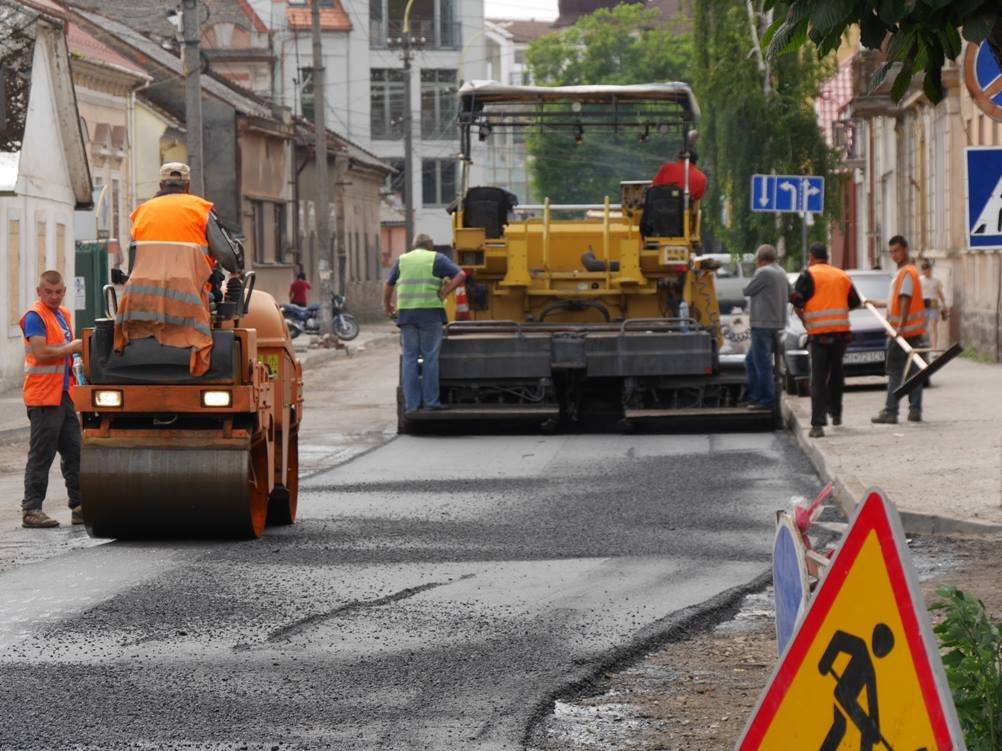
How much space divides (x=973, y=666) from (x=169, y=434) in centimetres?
669

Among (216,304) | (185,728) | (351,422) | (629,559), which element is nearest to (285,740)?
(185,728)

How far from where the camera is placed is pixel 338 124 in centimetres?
8725

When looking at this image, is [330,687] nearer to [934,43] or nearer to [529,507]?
[934,43]

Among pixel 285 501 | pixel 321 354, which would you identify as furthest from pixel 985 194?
pixel 321 354

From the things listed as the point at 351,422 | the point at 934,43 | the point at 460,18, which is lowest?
the point at 351,422

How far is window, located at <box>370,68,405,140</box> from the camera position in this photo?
87188 millimetres

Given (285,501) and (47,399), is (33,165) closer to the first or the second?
(47,399)

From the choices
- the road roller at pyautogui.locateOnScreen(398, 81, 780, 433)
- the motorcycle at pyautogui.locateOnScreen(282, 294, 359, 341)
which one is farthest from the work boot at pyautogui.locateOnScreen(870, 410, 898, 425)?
the motorcycle at pyautogui.locateOnScreen(282, 294, 359, 341)

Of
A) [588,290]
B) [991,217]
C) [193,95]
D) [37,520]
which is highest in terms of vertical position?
[193,95]

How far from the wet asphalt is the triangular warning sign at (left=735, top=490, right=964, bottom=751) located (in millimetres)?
2419

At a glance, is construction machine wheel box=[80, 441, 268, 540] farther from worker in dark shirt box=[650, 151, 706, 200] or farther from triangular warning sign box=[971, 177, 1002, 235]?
worker in dark shirt box=[650, 151, 706, 200]

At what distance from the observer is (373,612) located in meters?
8.95

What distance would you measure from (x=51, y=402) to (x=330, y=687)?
6396 millimetres

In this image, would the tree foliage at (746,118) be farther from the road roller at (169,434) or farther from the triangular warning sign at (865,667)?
the triangular warning sign at (865,667)
